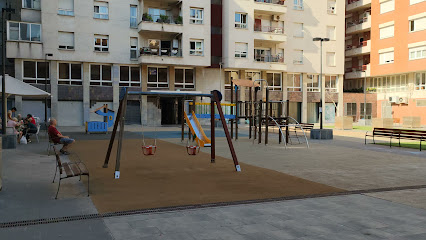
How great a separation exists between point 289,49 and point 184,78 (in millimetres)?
14393

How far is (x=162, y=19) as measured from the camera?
40.1m

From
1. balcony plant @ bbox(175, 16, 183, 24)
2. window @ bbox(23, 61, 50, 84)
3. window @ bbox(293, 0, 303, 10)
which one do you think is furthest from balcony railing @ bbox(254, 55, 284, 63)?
window @ bbox(23, 61, 50, 84)

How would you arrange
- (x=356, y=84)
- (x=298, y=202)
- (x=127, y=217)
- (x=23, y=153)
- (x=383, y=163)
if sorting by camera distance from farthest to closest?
(x=356, y=84), (x=23, y=153), (x=383, y=163), (x=298, y=202), (x=127, y=217)

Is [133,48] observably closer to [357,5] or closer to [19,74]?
[19,74]

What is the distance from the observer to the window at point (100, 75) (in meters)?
39.3

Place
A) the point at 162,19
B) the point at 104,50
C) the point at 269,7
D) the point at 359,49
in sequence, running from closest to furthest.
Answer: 1. the point at 104,50
2. the point at 162,19
3. the point at 269,7
4. the point at 359,49

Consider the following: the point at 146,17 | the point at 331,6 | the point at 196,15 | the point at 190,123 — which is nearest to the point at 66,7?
the point at 146,17

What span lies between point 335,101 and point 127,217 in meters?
48.4

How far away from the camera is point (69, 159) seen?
12.3 meters

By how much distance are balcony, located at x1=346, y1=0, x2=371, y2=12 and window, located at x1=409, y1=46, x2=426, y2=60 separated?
1076 centimetres

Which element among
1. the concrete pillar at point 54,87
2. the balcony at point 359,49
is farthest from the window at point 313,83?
the concrete pillar at point 54,87

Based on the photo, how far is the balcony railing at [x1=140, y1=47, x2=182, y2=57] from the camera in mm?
39594

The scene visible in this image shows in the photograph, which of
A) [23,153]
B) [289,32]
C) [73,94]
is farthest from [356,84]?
[23,153]

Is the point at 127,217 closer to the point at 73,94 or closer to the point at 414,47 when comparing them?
the point at 73,94
